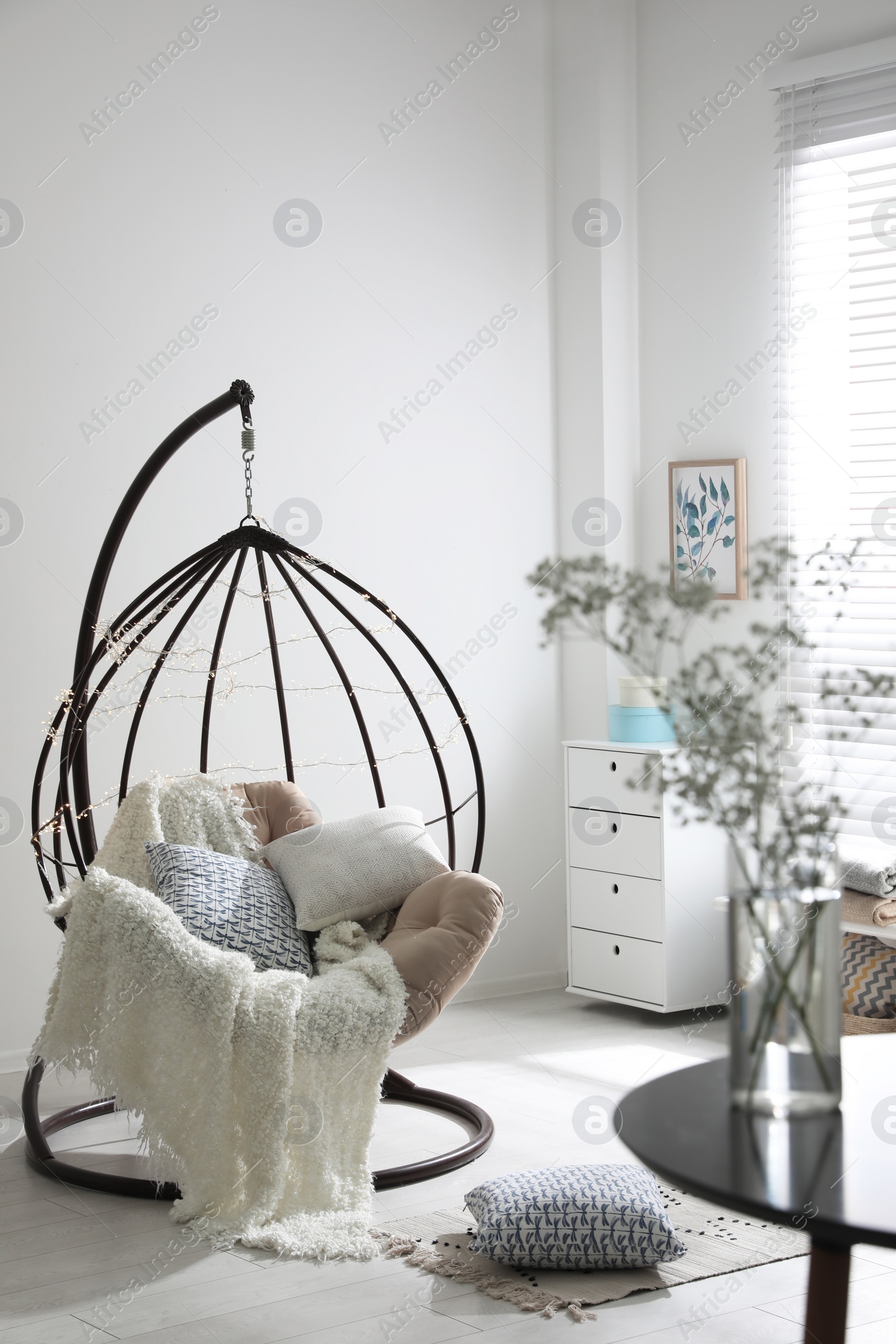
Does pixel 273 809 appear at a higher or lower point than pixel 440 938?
higher

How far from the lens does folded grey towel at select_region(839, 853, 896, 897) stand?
11.5 ft

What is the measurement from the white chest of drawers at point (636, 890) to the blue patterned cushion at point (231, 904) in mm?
1304

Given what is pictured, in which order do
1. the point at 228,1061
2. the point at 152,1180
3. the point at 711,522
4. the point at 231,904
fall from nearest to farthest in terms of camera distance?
the point at 228,1061 < the point at 152,1180 < the point at 231,904 < the point at 711,522

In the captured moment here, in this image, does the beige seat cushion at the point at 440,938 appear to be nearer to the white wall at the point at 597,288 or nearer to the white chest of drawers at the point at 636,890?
the white chest of drawers at the point at 636,890

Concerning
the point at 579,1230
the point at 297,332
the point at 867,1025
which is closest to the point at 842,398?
the point at 297,332

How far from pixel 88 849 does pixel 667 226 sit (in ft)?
9.01

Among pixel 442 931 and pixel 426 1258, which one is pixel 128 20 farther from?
pixel 426 1258

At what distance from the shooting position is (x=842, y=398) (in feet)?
12.9

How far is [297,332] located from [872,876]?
2.27 m

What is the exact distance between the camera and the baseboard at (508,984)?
14.5 ft

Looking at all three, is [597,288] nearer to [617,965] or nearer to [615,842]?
[615,842]

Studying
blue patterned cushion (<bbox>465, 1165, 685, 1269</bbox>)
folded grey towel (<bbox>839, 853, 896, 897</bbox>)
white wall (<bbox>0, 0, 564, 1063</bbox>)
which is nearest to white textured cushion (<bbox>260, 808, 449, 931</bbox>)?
blue patterned cushion (<bbox>465, 1165, 685, 1269</bbox>)

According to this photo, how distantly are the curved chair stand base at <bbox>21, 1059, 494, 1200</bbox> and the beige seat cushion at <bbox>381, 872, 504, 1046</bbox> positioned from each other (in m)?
0.31

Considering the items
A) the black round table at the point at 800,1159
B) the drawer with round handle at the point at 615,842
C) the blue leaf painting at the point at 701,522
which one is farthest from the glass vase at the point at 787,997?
the blue leaf painting at the point at 701,522
